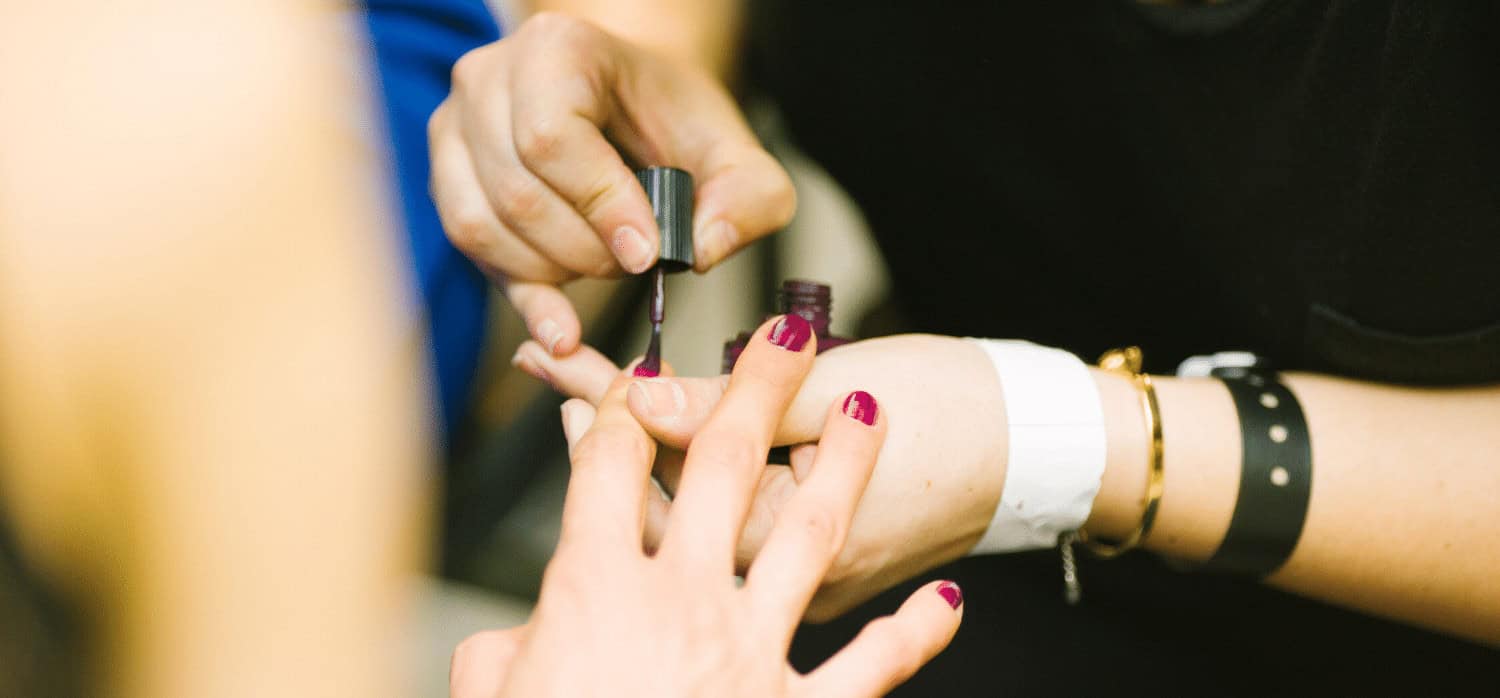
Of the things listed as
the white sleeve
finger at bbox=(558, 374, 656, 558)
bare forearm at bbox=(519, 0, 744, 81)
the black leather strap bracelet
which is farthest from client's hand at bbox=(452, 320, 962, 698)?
bare forearm at bbox=(519, 0, 744, 81)

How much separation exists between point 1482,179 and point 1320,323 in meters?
0.13

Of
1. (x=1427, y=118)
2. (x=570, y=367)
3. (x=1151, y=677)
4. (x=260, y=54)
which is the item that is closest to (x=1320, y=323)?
(x=1427, y=118)

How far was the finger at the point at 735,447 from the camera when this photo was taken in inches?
16.6

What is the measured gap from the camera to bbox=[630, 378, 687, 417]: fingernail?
478mm

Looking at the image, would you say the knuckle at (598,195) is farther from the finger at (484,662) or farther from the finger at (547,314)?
the finger at (484,662)

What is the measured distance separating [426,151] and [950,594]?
1.64 ft

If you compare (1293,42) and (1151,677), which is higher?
(1293,42)

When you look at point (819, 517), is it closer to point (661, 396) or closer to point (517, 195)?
point (661, 396)

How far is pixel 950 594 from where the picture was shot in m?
0.48

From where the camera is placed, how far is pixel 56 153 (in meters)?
0.41

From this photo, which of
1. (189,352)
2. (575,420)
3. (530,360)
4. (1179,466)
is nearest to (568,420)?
(575,420)

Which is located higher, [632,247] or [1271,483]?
[632,247]

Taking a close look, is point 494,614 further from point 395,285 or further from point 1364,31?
point 1364,31

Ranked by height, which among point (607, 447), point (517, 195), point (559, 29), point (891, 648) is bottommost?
point (891, 648)
